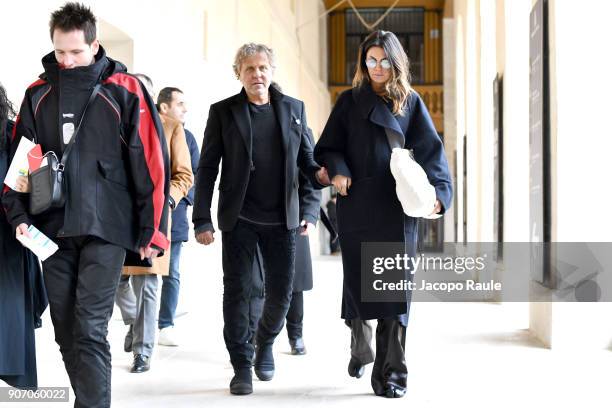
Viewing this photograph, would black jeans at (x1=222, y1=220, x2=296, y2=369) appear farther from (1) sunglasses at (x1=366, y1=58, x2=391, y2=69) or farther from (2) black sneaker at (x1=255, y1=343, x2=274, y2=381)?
(1) sunglasses at (x1=366, y1=58, x2=391, y2=69)

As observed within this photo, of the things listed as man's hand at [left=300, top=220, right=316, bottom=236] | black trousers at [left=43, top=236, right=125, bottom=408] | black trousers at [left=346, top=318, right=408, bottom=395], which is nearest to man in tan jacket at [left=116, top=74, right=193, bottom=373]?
man's hand at [left=300, top=220, right=316, bottom=236]

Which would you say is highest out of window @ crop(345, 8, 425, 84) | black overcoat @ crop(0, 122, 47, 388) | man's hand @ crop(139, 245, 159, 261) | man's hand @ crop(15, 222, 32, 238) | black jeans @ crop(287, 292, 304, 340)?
window @ crop(345, 8, 425, 84)

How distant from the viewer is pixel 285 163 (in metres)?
4.34

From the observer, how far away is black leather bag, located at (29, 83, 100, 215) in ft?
10.0

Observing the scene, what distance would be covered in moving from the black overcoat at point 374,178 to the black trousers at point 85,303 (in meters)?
1.26

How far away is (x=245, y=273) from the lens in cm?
423

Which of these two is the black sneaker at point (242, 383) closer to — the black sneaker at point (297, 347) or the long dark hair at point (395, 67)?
the black sneaker at point (297, 347)

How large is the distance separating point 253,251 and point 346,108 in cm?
82

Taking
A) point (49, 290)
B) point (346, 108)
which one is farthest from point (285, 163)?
point (49, 290)

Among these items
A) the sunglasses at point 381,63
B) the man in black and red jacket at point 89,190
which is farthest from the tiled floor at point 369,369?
the sunglasses at point 381,63

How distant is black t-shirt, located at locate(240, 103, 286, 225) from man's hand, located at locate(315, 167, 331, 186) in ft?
0.58

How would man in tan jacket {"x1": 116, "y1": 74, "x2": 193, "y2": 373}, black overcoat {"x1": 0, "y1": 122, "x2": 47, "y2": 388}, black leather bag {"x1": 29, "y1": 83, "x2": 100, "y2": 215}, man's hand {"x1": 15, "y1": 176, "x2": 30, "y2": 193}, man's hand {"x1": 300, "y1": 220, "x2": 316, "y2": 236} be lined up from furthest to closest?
man in tan jacket {"x1": 116, "y1": 74, "x2": 193, "y2": 373} < man's hand {"x1": 300, "y1": 220, "x2": 316, "y2": 236} < black overcoat {"x1": 0, "y1": 122, "x2": 47, "y2": 388} < man's hand {"x1": 15, "y1": 176, "x2": 30, "y2": 193} < black leather bag {"x1": 29, "y1": 83, "x2": 100, "y2": 215}

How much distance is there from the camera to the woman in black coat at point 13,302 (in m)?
3.27

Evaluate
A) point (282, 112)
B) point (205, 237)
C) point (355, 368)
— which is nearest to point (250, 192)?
point (205, 237)
